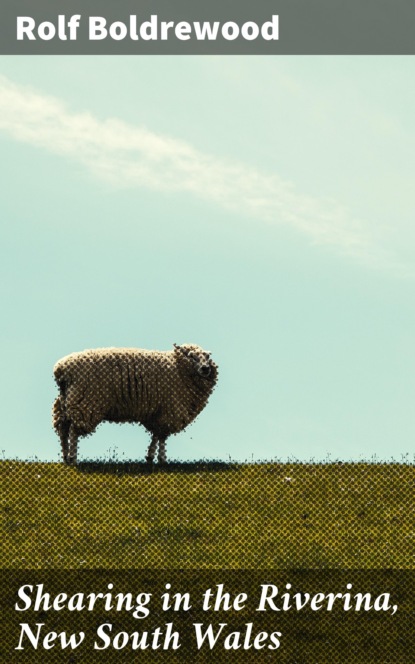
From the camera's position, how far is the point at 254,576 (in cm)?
1784

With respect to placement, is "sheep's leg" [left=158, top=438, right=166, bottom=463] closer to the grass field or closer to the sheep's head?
the grass field

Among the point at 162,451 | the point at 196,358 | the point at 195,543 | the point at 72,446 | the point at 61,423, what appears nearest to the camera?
the point at 195,543

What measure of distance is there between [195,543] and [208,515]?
1.43 meters

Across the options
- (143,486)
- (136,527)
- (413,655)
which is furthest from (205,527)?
(413,655)

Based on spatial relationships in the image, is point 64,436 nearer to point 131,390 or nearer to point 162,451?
point 131,390

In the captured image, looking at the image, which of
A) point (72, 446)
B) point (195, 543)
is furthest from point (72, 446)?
point (195, 543)

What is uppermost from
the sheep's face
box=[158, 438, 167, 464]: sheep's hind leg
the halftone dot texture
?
the sheep's face

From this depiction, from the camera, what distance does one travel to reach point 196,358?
25953 mm

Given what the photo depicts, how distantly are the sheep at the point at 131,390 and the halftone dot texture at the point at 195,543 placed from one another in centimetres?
4

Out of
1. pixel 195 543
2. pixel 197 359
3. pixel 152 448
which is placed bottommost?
pixel 195 543

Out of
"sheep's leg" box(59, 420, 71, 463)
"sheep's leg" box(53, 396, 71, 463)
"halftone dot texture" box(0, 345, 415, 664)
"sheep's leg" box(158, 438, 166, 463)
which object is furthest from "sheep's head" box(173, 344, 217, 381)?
"sheep's leg" box(59, 420, 71, 463)

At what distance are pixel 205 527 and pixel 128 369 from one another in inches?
255

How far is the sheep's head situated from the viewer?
2588 cm

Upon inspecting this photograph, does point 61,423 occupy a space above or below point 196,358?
below
